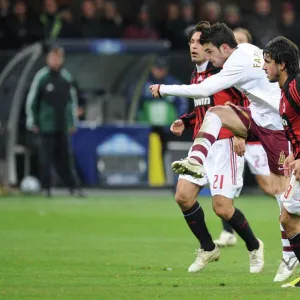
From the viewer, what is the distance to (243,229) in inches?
457

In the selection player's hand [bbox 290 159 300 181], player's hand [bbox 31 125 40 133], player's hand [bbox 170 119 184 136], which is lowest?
player's hand [bbox 31 125 40 133]

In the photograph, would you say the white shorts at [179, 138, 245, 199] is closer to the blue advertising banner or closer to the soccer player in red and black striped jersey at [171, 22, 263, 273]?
the soccer player in red and black striped jersey at [171, 22, 263, 273]

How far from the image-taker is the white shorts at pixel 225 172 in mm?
11852

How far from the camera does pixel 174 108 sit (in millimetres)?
24016

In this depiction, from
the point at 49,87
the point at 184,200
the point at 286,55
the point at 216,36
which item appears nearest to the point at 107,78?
the point at 49,87

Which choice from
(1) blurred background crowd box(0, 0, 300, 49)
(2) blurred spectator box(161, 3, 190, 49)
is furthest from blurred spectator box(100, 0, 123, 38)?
(2) blurred spectator box(161, 3, 190, 49)

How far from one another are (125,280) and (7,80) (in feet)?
45.2

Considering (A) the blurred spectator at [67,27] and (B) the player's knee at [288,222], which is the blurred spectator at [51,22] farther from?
(B) the player's knee at [288,222]

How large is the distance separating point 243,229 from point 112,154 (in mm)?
11957

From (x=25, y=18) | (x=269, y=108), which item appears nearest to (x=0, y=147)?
(x=25, y=18)

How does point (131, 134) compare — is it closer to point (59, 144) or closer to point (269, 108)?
point (59, 144)

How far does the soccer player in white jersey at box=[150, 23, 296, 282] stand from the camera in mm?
10719

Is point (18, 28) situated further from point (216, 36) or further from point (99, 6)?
point (216, 36)

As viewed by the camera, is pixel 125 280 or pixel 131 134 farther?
pixel 131 134
